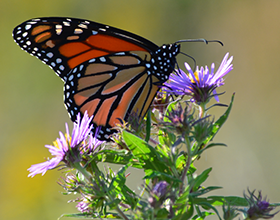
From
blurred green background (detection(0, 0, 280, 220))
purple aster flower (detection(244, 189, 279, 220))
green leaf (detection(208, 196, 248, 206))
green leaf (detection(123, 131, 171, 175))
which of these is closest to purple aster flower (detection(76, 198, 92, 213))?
green leaf (detection(123, 131, 171, 175))

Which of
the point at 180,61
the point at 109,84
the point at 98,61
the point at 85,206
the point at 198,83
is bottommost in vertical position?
the point at 85,206

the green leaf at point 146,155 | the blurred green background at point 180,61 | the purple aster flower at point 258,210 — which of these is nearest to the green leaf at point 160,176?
the green leaf at point 146,155

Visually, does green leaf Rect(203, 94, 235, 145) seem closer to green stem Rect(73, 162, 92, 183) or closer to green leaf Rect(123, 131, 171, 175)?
green leaf Rect(123, 131, 171, 175)

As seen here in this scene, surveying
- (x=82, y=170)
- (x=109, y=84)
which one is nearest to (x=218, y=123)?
(x=82, y=170)

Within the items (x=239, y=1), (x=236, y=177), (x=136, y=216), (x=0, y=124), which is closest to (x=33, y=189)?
(x=0, y=124)

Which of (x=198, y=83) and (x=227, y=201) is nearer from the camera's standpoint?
(x=227, y=201)

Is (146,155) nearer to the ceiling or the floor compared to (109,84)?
nearer to the floor

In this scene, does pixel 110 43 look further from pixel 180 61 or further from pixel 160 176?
pixel 180 61

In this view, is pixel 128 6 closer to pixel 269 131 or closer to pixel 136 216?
pixel 269 131
